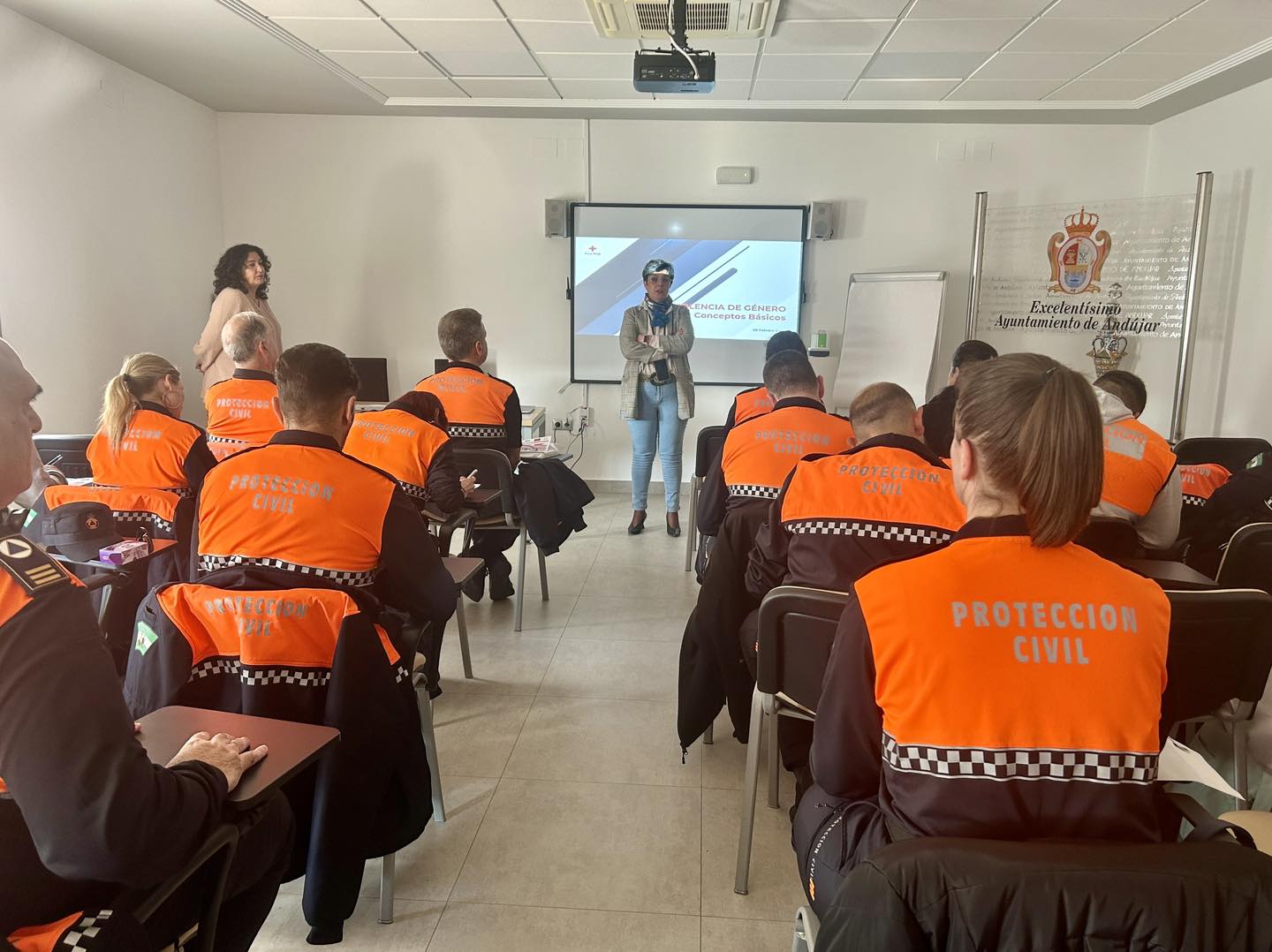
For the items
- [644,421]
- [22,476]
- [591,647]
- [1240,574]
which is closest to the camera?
[22,476]

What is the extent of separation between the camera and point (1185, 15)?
3.61 m

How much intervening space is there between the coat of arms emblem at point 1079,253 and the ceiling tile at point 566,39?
3.04 metres

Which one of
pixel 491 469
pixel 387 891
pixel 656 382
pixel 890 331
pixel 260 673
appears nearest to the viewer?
pixel 260 673

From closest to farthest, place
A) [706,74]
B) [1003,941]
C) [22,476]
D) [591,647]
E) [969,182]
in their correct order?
[1003,941] → [22,476] → [591,647] → [706,74] → [969,182]

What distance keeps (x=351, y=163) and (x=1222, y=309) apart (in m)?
5.94

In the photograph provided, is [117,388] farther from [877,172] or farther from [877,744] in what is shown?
[877,172]

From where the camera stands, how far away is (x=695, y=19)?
3.69 m

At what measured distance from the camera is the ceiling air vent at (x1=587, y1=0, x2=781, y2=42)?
3533mm

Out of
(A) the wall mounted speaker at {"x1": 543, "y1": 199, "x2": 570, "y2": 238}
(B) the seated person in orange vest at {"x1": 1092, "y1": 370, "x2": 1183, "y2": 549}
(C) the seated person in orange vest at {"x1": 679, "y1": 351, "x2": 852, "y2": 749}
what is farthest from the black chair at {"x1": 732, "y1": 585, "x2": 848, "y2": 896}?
(A) the wall mounted speaker at {"x1": 543, "y1": 199, "x2": 570, "y2": 238}

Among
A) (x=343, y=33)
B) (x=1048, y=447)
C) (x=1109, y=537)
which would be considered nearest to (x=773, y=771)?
(x=1109, y=537)

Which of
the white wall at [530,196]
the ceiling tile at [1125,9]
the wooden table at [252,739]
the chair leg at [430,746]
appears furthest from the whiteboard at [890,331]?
the wooden table at [252,739]

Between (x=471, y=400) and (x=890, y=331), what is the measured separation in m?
3.31

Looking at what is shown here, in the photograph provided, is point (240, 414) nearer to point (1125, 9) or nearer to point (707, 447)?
point (707, 447)

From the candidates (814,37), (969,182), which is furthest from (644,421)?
(969,182)
